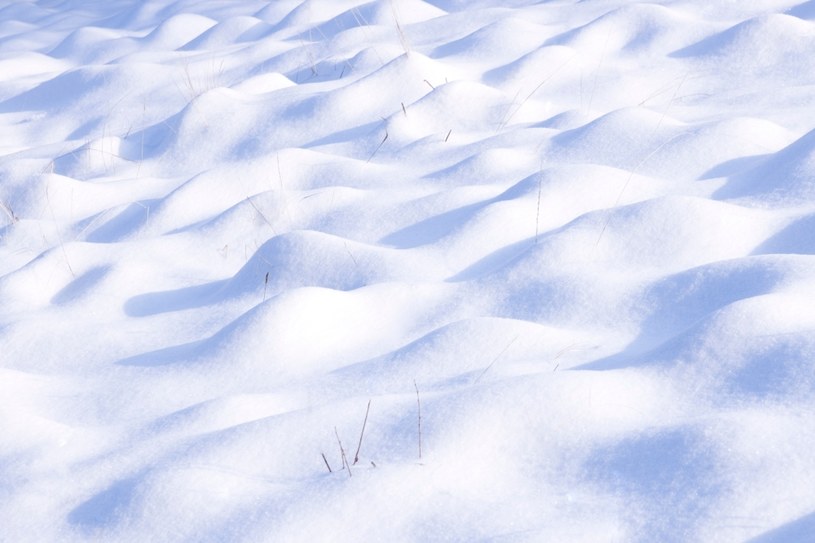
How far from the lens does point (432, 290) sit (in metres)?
2.04

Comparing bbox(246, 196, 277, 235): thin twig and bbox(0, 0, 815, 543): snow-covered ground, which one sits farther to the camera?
bbox(246, 196, 277, 235): thin twig

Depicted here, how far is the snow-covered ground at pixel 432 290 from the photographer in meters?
1.38

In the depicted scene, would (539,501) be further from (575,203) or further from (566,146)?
(566,146)

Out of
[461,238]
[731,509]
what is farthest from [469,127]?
[731,509]

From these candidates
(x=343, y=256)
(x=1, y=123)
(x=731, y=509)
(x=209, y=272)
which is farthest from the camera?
(x=1, y=123)

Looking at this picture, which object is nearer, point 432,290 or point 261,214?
point 432,290

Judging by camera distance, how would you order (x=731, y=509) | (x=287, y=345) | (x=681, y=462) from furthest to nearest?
(x=287, y=345) → (x=681, y=462) → (x=731, y=509)

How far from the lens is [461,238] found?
7.34 feet

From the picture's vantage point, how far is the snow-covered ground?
1375 mm

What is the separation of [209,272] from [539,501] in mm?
1260

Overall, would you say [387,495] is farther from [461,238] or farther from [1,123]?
[1,123]

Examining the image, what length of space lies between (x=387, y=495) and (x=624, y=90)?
6.82 feet

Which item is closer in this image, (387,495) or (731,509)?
(731,509)

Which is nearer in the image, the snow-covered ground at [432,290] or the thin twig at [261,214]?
Result: the snow-covered ground at [432,290]
